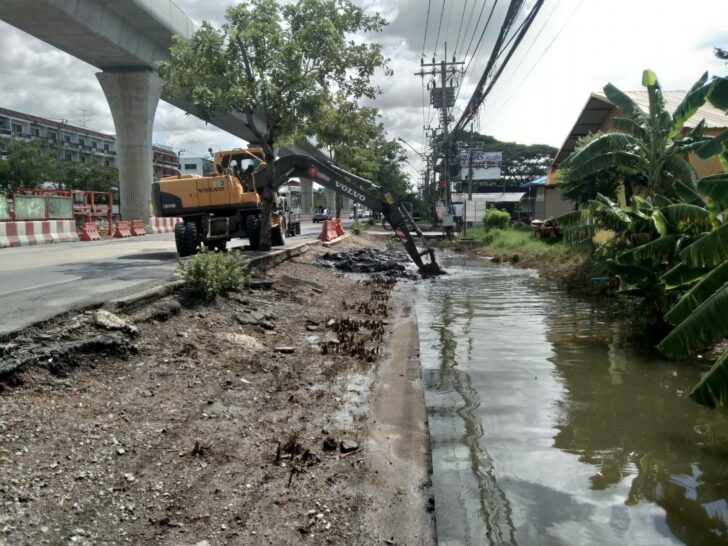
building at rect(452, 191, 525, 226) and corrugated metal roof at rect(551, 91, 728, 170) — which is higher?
corrugated metal roof at rect(551, 91, 728, 170)

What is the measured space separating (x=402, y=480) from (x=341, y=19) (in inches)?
619

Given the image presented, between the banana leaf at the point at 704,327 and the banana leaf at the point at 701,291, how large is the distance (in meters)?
0.53

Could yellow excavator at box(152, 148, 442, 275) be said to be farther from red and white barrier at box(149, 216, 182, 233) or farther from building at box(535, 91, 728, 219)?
red and white barrier at box(149, 216, 182, 233)

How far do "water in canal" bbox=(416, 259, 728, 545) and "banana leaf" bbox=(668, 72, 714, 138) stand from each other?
4.42 meters

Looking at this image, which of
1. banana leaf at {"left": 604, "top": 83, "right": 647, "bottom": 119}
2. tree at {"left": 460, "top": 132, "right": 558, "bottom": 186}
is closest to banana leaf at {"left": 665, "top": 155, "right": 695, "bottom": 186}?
banana leaf at {"left": 604, "top": 83, "right": 647, "bottom": 119}

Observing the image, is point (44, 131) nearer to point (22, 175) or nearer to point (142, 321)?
point (22, 175)

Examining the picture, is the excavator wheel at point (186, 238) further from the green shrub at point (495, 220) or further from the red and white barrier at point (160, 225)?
the green shrub at point (495, 220)

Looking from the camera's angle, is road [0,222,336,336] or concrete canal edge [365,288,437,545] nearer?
concrete canal edge [365,288,437,545]

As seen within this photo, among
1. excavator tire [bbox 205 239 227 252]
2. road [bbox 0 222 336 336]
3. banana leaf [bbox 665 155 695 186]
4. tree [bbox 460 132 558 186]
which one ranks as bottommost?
road [bbox 0 222 336 336]

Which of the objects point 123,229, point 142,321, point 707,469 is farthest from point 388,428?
point 123,229

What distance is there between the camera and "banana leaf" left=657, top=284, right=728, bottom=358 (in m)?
4.61

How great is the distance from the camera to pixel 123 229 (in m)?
27.9

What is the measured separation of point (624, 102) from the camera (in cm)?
1348

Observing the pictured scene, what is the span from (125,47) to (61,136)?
267 ft
